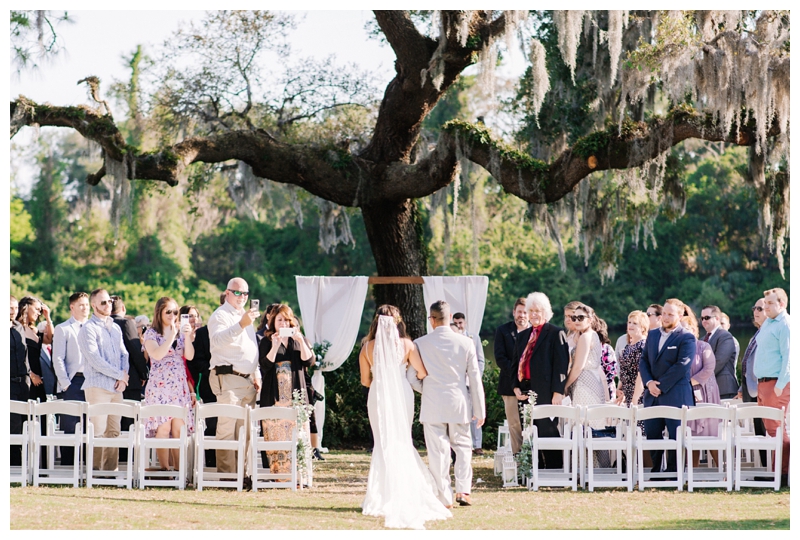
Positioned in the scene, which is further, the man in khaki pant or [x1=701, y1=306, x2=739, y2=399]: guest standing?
[x1=701, y1=306, x2=739, y2=399]: guest standing

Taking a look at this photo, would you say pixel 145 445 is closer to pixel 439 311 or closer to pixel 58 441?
pixel 58 441

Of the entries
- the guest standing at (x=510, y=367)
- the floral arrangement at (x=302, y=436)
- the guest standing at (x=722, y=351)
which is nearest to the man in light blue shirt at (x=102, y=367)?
the floral arrangement at (x=302, y=436)

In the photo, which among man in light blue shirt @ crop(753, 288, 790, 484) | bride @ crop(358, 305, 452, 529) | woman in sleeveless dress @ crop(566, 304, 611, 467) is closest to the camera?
bride @ crop(358, 305, 452, 529)

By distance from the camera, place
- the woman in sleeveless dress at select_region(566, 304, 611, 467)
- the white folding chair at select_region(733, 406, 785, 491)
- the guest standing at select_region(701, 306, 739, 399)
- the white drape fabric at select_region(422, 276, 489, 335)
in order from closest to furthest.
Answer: the white folding chair at select_region(733, 406, 785, 491) → the woman in sleeveless dress at select_region(566, 304, 611, 467) → the guest standing at select_region(701, 306, 739, 399) → the white drape fabric at select_region(422, 276, 489, 335)

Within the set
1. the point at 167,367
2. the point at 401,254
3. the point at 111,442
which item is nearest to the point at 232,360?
the point at 167,367

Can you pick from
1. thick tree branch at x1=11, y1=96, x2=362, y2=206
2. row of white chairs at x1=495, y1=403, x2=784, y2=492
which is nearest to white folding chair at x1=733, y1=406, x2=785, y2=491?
row of white chairs at x1=495, y1=403, x2=784, y2=492

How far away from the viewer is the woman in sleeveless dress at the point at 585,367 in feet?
26.8

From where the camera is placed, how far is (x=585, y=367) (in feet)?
27.1

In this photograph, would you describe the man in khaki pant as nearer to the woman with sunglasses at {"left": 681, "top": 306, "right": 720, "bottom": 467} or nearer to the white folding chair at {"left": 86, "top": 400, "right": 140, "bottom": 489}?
the white folding chair at {"left": 86, "top": 400, "right": 140, "bottom": 489}

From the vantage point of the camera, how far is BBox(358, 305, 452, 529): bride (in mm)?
6461

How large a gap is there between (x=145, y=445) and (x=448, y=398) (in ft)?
8.29

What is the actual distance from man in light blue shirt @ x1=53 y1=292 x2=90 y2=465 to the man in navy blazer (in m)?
4.94

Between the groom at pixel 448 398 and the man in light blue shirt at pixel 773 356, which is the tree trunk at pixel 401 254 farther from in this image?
the groom at pixel 448 398

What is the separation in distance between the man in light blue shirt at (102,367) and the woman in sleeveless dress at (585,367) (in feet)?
12.9
